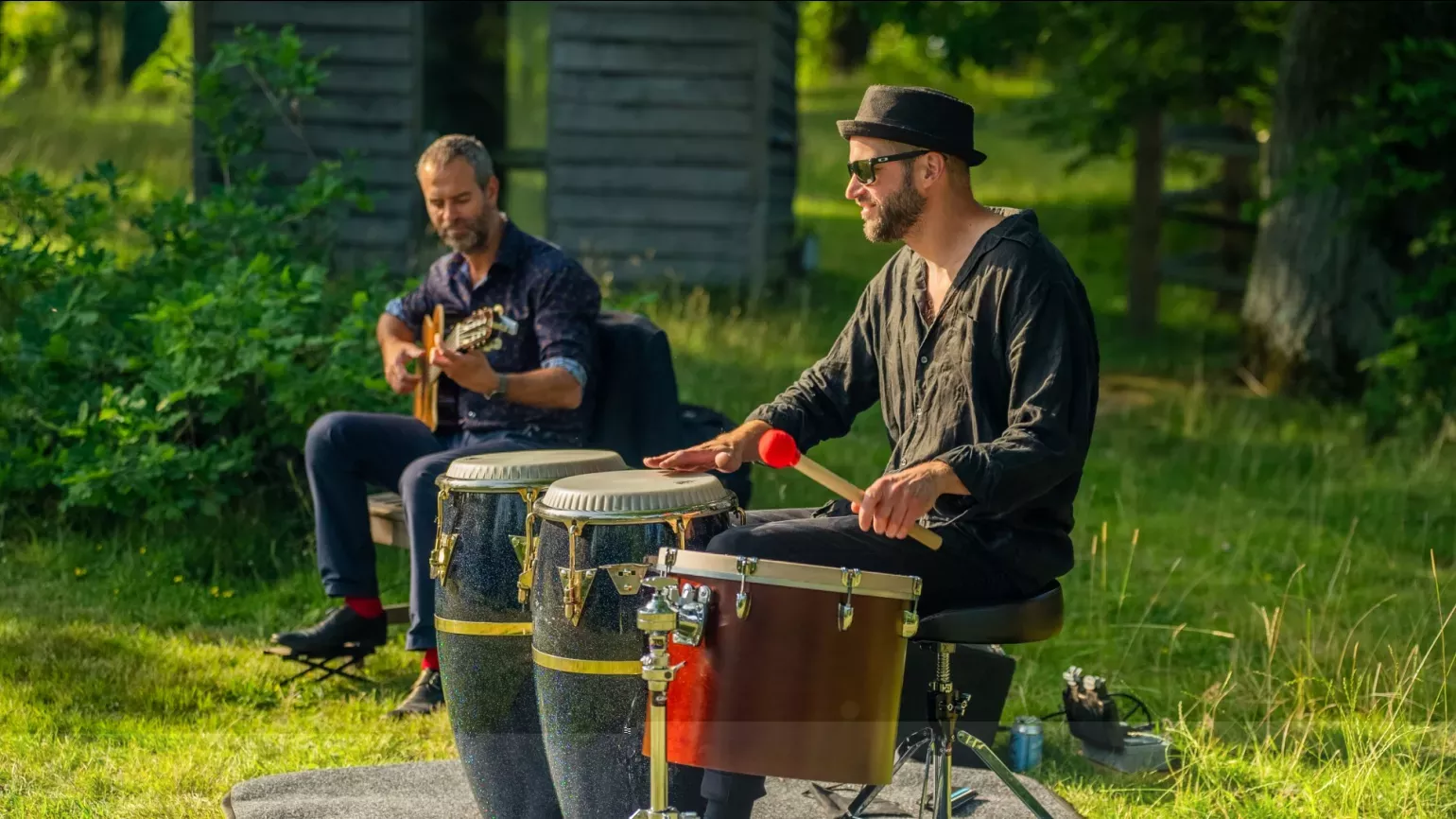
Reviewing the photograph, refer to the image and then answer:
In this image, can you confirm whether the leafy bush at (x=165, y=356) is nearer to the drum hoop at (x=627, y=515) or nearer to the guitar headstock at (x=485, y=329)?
the guitar headstock at (x=485, y=329)

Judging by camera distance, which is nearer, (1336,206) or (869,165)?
(869,165)

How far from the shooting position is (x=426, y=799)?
399 cm

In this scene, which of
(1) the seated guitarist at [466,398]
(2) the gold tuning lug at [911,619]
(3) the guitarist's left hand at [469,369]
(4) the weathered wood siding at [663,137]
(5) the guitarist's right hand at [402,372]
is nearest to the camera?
(2) the gold tuning lug at [911,619]

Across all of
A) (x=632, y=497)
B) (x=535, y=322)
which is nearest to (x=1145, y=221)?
(x=535, y=322)

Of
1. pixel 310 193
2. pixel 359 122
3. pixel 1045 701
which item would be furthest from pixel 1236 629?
pixel 359 122

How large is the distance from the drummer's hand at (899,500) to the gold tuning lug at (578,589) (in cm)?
53

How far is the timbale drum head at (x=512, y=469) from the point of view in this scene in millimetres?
3535

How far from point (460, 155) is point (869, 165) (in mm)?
1761

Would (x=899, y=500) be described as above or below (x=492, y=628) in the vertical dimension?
above

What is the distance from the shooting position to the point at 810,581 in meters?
2.99

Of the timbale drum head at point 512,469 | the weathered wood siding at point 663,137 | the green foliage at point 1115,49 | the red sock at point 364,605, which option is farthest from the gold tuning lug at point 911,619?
the weathered wood siding at point 663,137

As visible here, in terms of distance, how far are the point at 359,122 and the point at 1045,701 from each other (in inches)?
289

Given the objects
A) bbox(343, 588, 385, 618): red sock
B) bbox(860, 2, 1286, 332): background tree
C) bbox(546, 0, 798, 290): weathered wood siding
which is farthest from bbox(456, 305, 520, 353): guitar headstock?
bbox(546, 0, 798, 290): weathered wood siding

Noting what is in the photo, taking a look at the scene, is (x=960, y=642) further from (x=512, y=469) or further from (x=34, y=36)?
(x=34, y=36)
